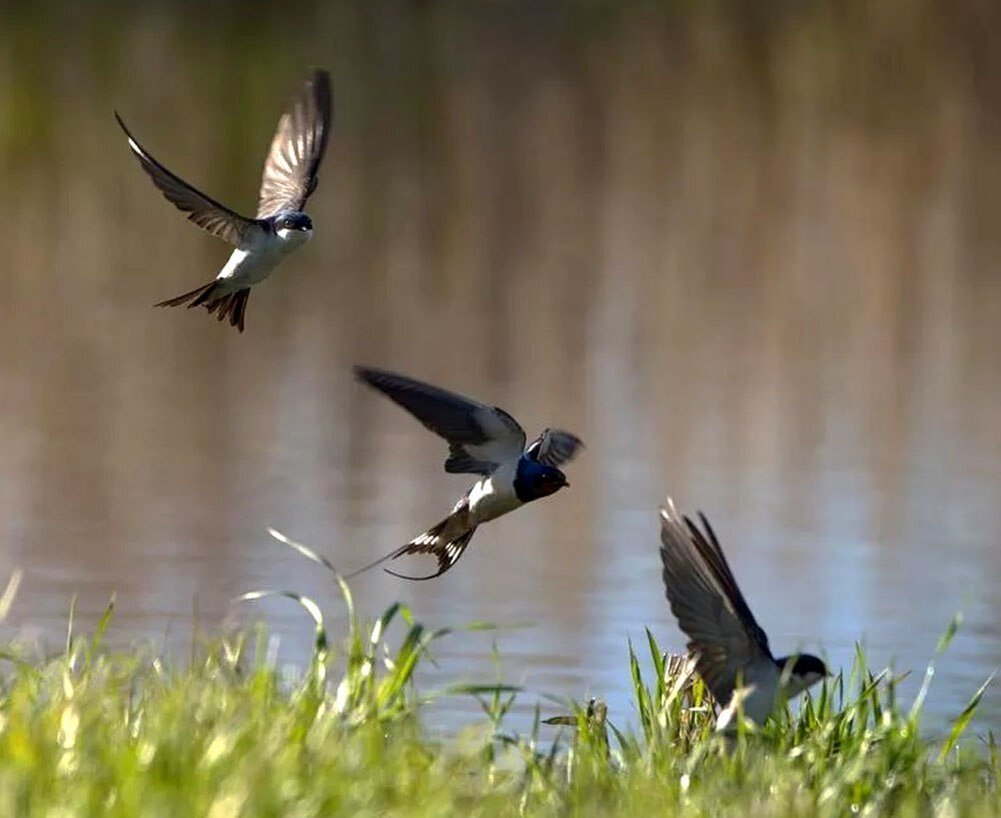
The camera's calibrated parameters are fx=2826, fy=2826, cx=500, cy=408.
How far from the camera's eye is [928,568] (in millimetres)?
12609

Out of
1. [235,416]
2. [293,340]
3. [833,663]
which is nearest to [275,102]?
[293,340]

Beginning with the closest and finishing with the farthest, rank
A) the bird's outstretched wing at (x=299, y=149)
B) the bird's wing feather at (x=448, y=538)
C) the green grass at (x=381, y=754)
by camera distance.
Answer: the green grass at (x=381, y=754) → the bird's wing feather at (x=448, y=538) → the bird's outstretched wing at (x=299, y=149)

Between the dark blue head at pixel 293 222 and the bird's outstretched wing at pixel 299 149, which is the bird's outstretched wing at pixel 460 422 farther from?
the bird's outstretched wing at pixel 299 149

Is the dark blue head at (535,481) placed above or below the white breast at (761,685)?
above

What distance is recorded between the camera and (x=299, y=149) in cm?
663

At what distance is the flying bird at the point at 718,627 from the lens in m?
5.51

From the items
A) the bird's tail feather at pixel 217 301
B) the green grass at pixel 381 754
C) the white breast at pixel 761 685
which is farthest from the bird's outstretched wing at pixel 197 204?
the white breast at pixel 761 685

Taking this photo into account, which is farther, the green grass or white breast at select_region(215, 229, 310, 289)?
white breast at select_region(215, 229, 310, 289)

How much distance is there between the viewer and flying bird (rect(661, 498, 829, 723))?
217 inches

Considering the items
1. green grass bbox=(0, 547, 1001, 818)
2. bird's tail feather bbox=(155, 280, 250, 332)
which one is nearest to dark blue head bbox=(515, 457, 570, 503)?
green grass bbox=(0, 547, 1001, 818)

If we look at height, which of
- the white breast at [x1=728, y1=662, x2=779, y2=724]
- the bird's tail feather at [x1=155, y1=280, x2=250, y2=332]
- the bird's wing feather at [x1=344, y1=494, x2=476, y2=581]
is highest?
the bird's tail feather at [x1=155, y1=280, x2=250, y2=332]

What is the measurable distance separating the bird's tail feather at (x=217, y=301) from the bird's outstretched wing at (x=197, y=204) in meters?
0.11

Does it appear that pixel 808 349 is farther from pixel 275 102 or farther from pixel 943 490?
pixel 275 102

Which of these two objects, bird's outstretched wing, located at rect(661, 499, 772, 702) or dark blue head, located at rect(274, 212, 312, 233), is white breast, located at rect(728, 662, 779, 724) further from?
dark blue head, located at rect(274, 212, 312, 233)
